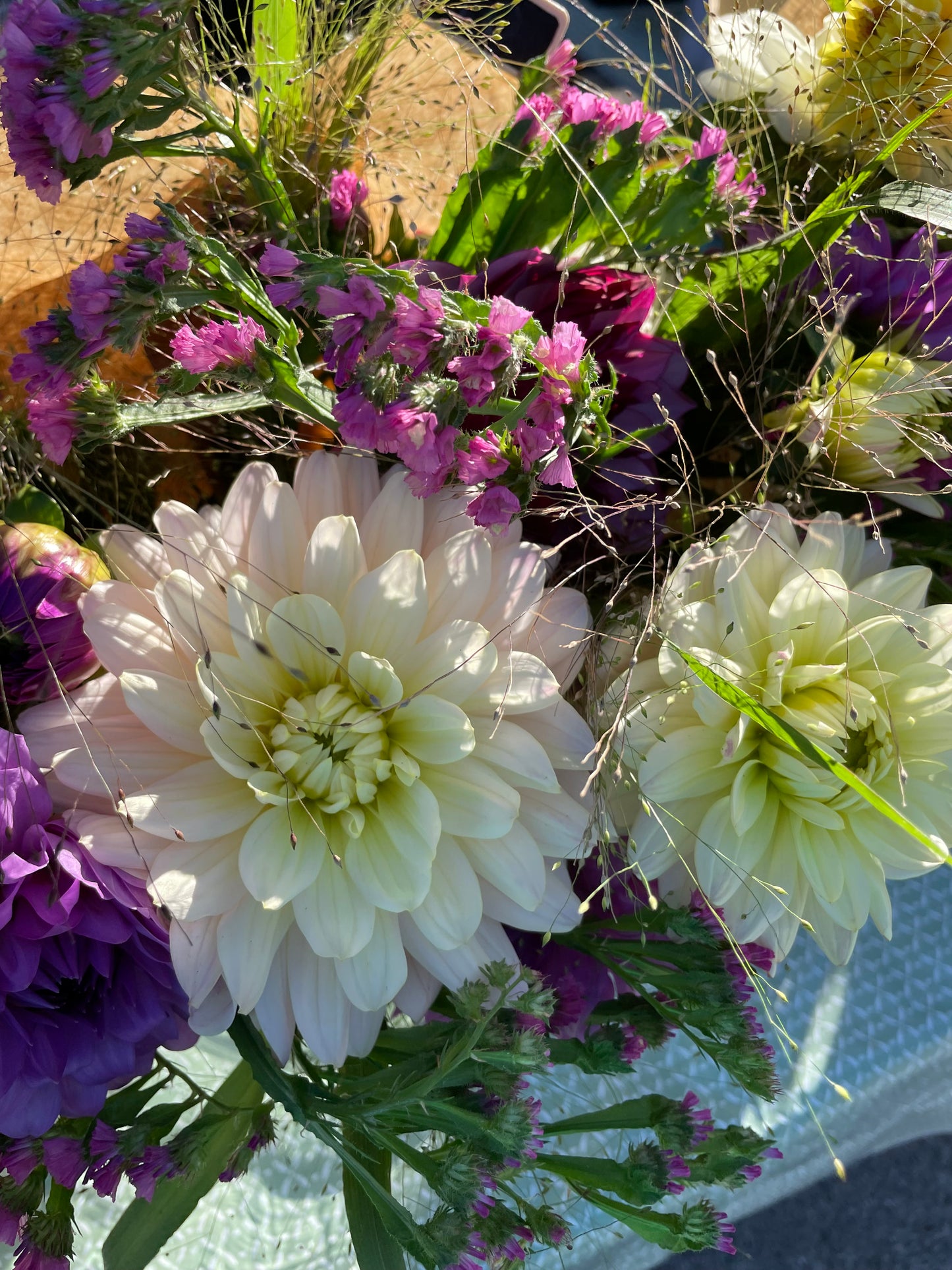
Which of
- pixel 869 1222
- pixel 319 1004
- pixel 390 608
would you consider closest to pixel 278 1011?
pixel 319 1004

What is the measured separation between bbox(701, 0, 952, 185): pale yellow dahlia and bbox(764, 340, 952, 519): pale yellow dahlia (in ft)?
0.22


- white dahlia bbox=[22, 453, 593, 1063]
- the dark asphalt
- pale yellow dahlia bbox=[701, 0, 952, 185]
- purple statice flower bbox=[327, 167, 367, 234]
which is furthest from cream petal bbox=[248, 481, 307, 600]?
the dark asphalt

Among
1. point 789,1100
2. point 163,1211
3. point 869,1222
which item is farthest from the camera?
point 869,1222

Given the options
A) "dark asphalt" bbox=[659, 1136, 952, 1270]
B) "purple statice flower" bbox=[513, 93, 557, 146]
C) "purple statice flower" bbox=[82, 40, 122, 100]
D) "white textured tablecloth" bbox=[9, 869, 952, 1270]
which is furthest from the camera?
"dark asphalt" bbox=[659, 1136, 952, 1270]

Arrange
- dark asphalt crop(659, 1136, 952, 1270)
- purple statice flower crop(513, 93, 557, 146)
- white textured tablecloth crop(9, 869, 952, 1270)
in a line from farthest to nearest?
dark asphalt crop(659, 1136, 952, 1270)
white textured tablecloth crop(9, 869, 952, 1270)
purple statice flower crop(513, 93, 557, 146)

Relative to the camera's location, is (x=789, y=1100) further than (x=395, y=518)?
Yes

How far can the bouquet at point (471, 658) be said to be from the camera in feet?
0.77

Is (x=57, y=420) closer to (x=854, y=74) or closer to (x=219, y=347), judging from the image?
(x=219, y=347)

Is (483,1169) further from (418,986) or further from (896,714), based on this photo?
(896,714)

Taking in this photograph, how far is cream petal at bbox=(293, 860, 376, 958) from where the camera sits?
0.25 metres

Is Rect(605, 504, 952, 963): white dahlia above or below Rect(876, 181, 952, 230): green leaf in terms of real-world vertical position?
below

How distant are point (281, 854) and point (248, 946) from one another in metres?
0.02

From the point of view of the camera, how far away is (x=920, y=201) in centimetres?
28

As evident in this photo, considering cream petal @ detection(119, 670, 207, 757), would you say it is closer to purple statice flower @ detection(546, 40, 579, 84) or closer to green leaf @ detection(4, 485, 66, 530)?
green leaf @ detection(4, 485, 66, 530)
